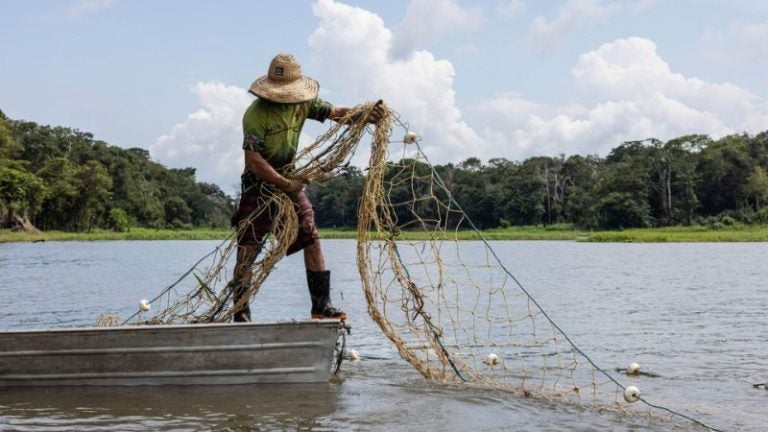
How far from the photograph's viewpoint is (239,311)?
26.5 ft

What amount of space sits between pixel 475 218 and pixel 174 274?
81.0m

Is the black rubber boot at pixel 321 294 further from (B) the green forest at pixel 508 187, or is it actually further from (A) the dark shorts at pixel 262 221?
(B) the green forest at pixel 508 187

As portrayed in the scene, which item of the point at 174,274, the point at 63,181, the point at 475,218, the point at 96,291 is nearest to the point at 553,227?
the point at 475,218

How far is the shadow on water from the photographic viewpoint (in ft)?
21.9

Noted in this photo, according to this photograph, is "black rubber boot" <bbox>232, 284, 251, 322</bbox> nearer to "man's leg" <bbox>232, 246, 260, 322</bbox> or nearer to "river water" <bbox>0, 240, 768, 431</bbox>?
"man's leg" <bbox>232, 246, 260, 322</bbox>

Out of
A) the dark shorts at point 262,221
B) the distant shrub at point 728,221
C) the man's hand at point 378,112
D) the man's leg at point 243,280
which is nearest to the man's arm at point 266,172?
the dark shorts at point 262,221

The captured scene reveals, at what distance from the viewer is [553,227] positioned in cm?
9812

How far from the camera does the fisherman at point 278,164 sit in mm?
7816

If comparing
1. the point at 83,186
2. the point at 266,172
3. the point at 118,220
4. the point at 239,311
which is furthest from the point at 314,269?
the point at 118,220

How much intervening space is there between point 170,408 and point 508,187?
330 ft

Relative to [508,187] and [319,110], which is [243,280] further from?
[508,187]

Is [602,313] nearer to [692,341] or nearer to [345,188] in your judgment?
[692,341]

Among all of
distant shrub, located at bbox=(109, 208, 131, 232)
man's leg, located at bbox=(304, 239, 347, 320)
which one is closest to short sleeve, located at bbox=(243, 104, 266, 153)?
man's leg, located at bbox=(304, 239, 347, 320)

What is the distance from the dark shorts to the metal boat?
95 centimetres
